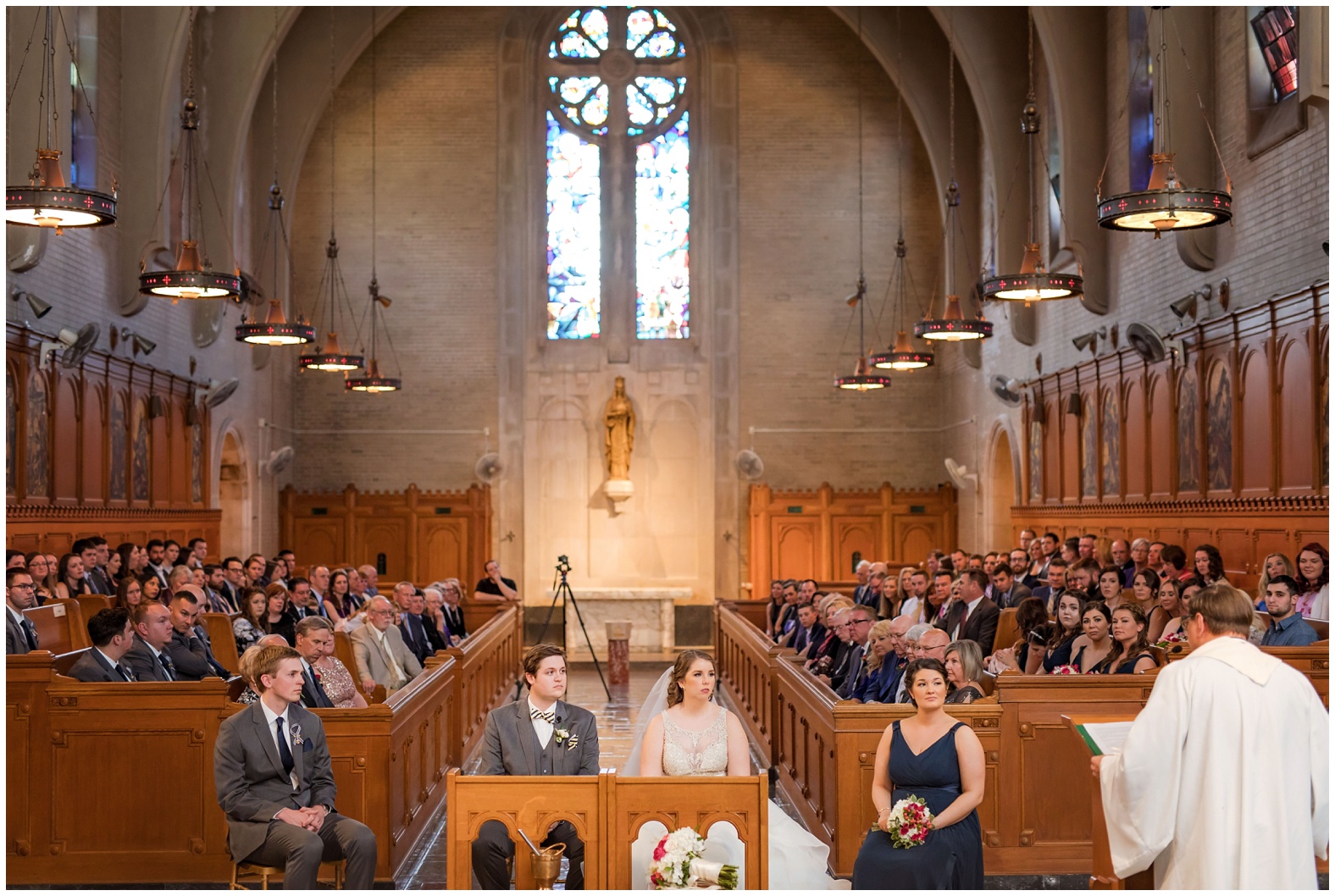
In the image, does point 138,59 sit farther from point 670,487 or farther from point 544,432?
point 670,487

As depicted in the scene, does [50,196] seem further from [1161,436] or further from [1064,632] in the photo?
[1161,436]

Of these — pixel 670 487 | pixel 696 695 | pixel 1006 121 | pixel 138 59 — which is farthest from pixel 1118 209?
pixel 670 487

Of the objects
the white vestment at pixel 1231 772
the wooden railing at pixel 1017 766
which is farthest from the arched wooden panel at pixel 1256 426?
the white vestment at pixel 1231 772

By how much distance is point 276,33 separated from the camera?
17.1m

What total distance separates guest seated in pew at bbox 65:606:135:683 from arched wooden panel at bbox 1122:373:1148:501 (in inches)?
402

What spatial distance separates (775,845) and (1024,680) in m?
1.73

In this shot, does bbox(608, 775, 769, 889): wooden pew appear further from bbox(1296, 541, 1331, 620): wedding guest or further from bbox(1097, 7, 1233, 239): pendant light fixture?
bbox(1296, 541, 1331, 620): wedding guest

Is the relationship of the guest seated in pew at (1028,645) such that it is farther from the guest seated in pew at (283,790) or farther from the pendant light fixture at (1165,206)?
the guest seated in pew at (283,790)

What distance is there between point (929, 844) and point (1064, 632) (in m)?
3.09

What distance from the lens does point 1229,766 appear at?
13.6ft

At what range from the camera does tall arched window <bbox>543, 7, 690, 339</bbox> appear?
70.6ft

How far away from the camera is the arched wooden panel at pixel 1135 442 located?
1391 centimetres

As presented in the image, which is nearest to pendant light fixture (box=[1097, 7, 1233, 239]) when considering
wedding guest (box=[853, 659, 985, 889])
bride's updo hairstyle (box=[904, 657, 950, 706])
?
bride's updo hairstyle (box=[904, 657, 950, 706])

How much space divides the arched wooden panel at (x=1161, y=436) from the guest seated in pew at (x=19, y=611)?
9844 millimetres
